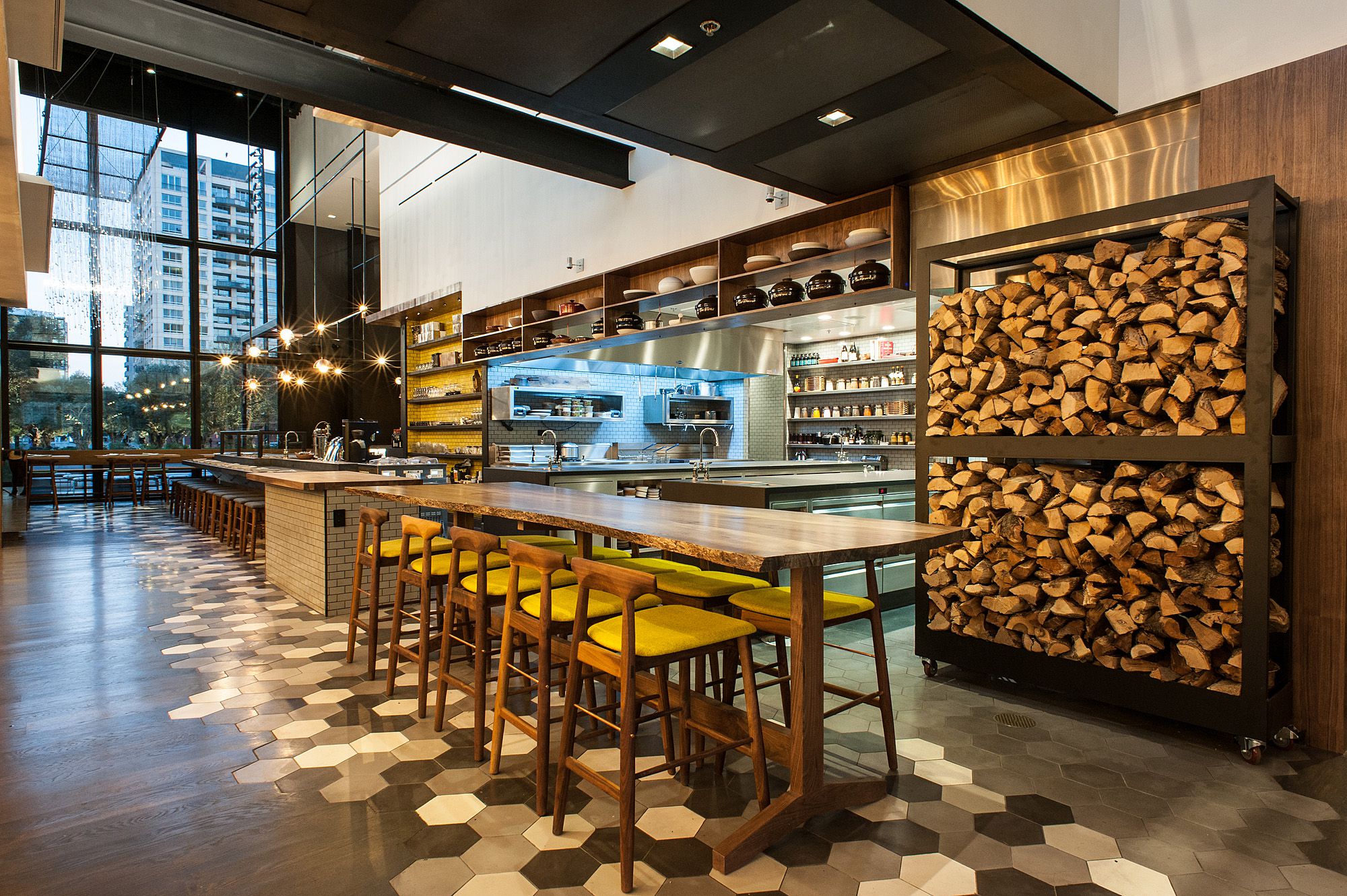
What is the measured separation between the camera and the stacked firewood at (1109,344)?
110 inches

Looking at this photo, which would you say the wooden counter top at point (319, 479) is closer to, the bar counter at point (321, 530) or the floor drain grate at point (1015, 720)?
the bar counter at point (321, 530)

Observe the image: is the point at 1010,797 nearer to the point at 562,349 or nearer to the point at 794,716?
the point at 794,716

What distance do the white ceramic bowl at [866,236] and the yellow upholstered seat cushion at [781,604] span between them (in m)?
2.57

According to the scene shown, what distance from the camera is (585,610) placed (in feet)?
7.27

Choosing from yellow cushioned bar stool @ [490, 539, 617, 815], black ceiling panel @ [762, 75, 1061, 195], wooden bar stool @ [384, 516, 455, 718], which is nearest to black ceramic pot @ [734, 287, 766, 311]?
black ceiling panel @ [762, 75, 1061, 195]

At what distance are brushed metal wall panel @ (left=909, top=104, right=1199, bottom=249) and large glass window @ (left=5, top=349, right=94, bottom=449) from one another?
14.8 metres

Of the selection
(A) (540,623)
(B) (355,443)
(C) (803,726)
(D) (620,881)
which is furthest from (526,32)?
(B) (355,443)

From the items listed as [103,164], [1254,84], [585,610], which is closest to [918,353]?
[1254,84]

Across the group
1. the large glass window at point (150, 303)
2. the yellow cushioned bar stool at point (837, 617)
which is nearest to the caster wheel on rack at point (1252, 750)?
the yellow cushioned bar stool at point (837, 617)

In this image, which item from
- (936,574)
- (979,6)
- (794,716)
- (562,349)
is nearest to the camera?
(794,716)

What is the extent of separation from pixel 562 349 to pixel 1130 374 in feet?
17.4

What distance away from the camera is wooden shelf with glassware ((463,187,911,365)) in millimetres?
4477

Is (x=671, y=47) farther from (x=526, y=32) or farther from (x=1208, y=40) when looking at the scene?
(x=1208, y=40)

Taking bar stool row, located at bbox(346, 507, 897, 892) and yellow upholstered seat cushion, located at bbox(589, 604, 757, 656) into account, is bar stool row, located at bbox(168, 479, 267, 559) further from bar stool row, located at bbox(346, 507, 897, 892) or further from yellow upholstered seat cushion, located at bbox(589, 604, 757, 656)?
yellow upholstered seat cushion, located at bbox(589, 604, 757, 656)
